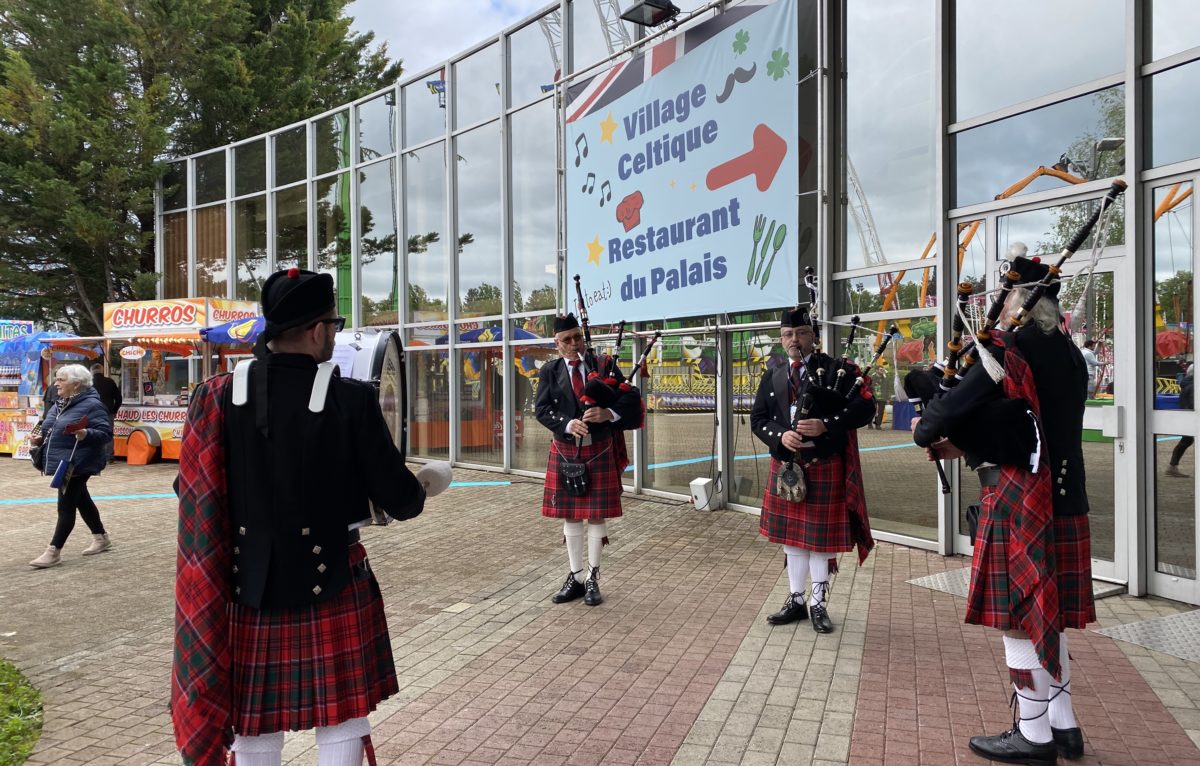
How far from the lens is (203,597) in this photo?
6.71 ft

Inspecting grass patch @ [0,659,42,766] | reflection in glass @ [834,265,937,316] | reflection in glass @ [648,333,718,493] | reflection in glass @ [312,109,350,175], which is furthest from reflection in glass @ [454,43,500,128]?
grass patch @ [0,659,42,766]

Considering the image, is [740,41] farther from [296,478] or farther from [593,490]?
[296,478]

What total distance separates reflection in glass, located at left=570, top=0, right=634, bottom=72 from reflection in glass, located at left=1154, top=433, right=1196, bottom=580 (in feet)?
22.2

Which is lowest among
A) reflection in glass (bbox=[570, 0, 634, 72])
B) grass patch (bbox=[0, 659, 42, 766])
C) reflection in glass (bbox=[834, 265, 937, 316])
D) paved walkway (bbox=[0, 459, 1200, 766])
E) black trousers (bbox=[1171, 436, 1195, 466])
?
grass patch (bbox=[0, 659, 42, 766])

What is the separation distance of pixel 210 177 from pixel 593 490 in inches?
622

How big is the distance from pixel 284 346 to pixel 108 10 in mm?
20185

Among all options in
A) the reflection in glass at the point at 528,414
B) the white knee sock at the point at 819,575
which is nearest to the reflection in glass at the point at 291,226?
the reflection in glass at the point at 528,414

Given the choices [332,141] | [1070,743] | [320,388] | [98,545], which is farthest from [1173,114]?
[332,141]

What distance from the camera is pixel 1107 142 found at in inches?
211

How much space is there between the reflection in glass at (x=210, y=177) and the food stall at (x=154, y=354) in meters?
3.96

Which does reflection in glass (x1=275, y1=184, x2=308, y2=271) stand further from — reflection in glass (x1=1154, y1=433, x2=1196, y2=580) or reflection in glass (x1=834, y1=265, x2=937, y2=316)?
reflection in glass (x1=1154, y1=433, x2=1196, y2=580)

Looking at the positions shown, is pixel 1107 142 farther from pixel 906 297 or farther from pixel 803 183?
pixel 803 183

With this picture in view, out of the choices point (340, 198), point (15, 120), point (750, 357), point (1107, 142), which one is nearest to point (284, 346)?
point (1107, 142)

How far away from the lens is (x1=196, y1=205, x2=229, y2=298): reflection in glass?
57.3ft
